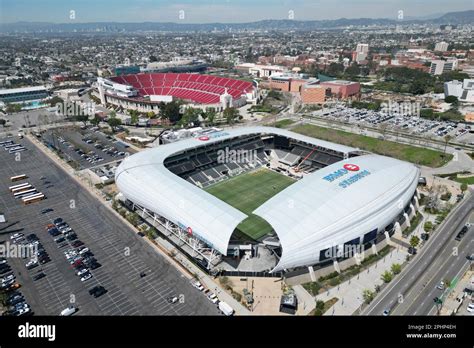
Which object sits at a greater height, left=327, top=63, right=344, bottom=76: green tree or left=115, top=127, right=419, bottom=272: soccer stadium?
left=327, top=63, right=344, bottom=76: green tree

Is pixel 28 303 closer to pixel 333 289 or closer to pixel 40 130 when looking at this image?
pixel 333 289

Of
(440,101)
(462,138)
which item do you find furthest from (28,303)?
(440,101)

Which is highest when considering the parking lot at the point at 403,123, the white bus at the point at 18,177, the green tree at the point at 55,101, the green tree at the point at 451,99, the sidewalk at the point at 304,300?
the green tree at the point at 55,101

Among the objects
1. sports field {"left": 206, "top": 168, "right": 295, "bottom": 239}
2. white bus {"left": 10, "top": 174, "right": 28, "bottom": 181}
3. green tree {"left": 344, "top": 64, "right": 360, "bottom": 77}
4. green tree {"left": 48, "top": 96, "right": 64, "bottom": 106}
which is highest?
green tree {"left": 344, "top": 64, "right": 360, "bottom": 77}

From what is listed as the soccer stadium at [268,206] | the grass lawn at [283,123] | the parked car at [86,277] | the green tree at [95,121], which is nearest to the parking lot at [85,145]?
the green tree at [95,121]

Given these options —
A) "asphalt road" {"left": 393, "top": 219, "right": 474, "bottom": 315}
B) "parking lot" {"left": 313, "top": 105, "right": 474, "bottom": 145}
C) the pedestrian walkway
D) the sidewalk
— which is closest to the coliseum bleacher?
"parking lot" {"left": 313, "top": 105, "right": 474, "bottom": 145}

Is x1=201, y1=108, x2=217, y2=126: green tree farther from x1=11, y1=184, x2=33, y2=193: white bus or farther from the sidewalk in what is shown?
the sidewalk

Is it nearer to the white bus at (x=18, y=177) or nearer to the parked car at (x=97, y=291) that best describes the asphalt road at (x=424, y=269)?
the parked car at (x=97, y=291)
